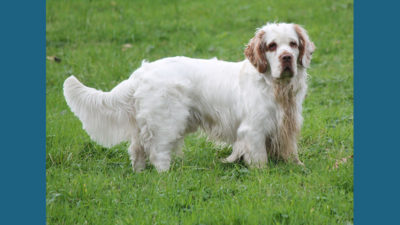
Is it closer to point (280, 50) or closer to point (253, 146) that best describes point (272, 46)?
point (280, 50)

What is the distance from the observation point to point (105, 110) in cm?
553

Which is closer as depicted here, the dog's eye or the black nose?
the black nose

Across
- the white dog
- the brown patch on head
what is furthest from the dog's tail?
the brown patch on head

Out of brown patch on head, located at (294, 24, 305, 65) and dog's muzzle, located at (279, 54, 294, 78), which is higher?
brown patch on head, located at (294, 24, 305, 65)

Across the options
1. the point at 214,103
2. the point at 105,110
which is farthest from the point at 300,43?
the point at 105,110

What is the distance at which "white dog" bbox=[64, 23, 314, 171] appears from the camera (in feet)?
16.7

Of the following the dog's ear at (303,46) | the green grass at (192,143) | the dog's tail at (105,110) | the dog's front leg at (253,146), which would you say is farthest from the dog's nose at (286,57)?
the dog's tail at (105,110)

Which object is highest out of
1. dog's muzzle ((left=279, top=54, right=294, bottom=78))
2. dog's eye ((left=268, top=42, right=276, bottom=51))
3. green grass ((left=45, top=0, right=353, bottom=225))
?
dog's eye ((left=268, top=42, right=276, bottom=51))

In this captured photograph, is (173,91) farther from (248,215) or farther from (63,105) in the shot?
(63,105)

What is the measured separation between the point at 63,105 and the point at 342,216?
17.1 ft

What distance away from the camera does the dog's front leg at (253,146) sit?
17.0 ft

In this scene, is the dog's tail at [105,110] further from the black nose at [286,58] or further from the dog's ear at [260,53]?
the black nose at [286,58]

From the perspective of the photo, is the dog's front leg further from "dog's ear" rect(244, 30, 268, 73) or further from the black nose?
the black nose

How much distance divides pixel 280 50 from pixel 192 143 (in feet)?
6.65
